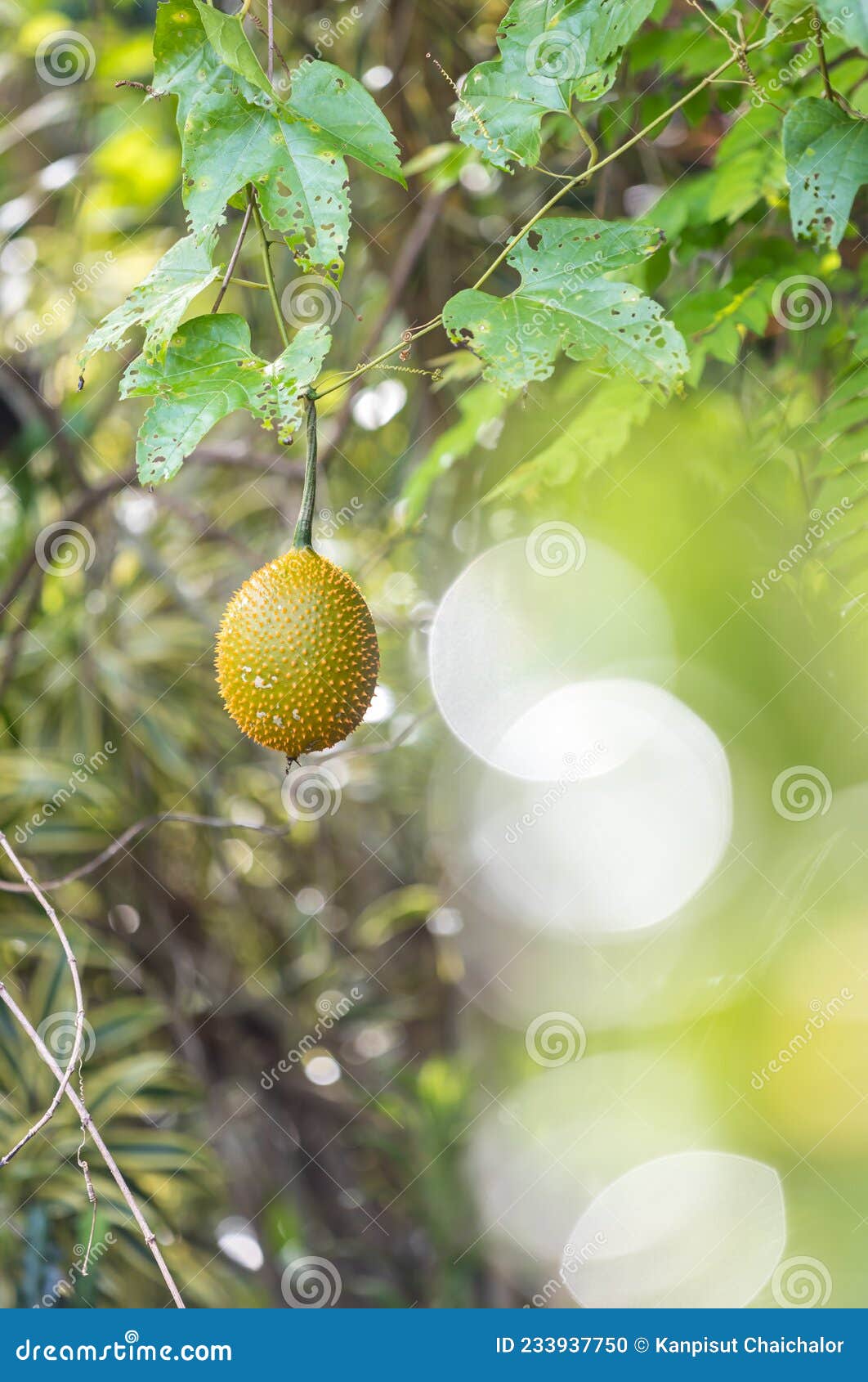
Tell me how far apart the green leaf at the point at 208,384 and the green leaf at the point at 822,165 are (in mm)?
405

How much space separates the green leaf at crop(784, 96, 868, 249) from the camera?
2.74 ft

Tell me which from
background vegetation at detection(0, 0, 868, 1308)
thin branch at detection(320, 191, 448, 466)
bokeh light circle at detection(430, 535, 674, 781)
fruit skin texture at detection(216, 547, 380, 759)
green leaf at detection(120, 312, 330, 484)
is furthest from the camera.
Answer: bokeh light circle at detection(430, 535, 674, 781)

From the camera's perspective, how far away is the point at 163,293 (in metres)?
0.78

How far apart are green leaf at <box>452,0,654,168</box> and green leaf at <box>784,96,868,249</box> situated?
16 cm

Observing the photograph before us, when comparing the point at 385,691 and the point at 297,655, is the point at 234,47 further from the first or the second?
the point at 385,691

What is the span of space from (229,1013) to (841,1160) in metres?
1.64

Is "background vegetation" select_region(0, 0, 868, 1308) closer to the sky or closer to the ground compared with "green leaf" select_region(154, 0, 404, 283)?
closer to the ground

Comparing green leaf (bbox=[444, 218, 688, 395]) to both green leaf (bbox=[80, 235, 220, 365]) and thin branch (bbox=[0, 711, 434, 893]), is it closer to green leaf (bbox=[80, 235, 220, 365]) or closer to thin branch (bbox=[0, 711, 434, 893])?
green leaf (bbox=[80, 235, 220, 365])

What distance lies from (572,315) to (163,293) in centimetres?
30

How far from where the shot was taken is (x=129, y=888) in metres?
2.71

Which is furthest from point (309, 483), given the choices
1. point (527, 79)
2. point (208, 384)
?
point (527, 79)

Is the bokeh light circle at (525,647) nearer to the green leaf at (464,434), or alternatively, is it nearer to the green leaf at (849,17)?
the green leaf at (464,434)

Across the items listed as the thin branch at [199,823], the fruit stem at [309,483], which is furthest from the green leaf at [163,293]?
the thin branch at [199,823]

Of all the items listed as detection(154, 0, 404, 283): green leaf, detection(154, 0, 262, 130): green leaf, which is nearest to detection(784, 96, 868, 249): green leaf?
detection(154, 0, 404, 283): green leaf
